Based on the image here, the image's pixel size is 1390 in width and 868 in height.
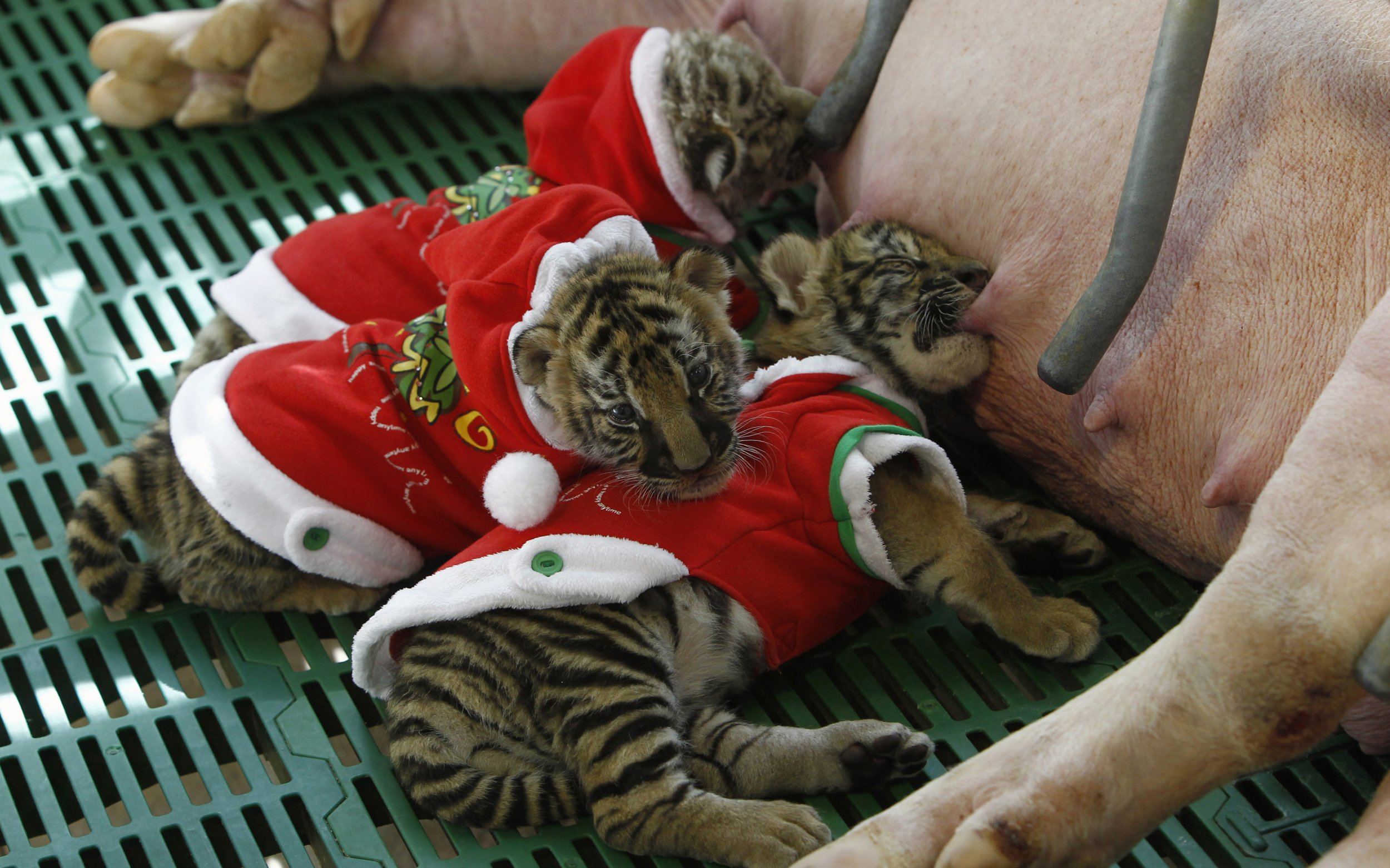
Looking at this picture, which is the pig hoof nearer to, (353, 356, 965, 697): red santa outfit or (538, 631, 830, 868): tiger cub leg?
(353, 356, 965, 697): red santa outfit

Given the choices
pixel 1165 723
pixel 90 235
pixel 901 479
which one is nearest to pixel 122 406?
pixel 90 235

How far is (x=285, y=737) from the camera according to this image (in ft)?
5.18

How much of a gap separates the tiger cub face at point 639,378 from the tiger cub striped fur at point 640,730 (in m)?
0.15

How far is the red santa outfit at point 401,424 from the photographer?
1.59 meters

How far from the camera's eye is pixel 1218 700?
1055 millimetres

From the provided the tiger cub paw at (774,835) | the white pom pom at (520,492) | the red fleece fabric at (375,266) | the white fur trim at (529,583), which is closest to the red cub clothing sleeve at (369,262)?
the red fleece fabric at (375,266)

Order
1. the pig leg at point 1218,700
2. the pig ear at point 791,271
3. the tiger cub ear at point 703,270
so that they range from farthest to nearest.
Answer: the pig ear at point 791,271
the tiger cub ear at point 703,270
the pig leg at point 1218,700

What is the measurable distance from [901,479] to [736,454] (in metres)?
0.21

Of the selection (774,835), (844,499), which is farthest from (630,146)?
(774,835)

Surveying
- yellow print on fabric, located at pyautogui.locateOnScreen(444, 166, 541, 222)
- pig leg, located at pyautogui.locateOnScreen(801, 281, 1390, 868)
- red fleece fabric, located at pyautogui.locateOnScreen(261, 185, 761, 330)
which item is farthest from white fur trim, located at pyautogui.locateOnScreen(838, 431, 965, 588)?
yellow print on fabric, located at pyautogui.locateOnScreen(444, 166, 541, 222)

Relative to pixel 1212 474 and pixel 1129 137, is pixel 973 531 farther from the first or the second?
pixel 1129 137

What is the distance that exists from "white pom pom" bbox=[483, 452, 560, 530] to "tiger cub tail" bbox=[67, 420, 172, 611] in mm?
551

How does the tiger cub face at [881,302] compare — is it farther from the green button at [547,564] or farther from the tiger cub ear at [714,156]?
the green button at [547,564]

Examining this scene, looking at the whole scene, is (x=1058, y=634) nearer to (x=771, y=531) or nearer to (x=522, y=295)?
(x=771, y=531)
